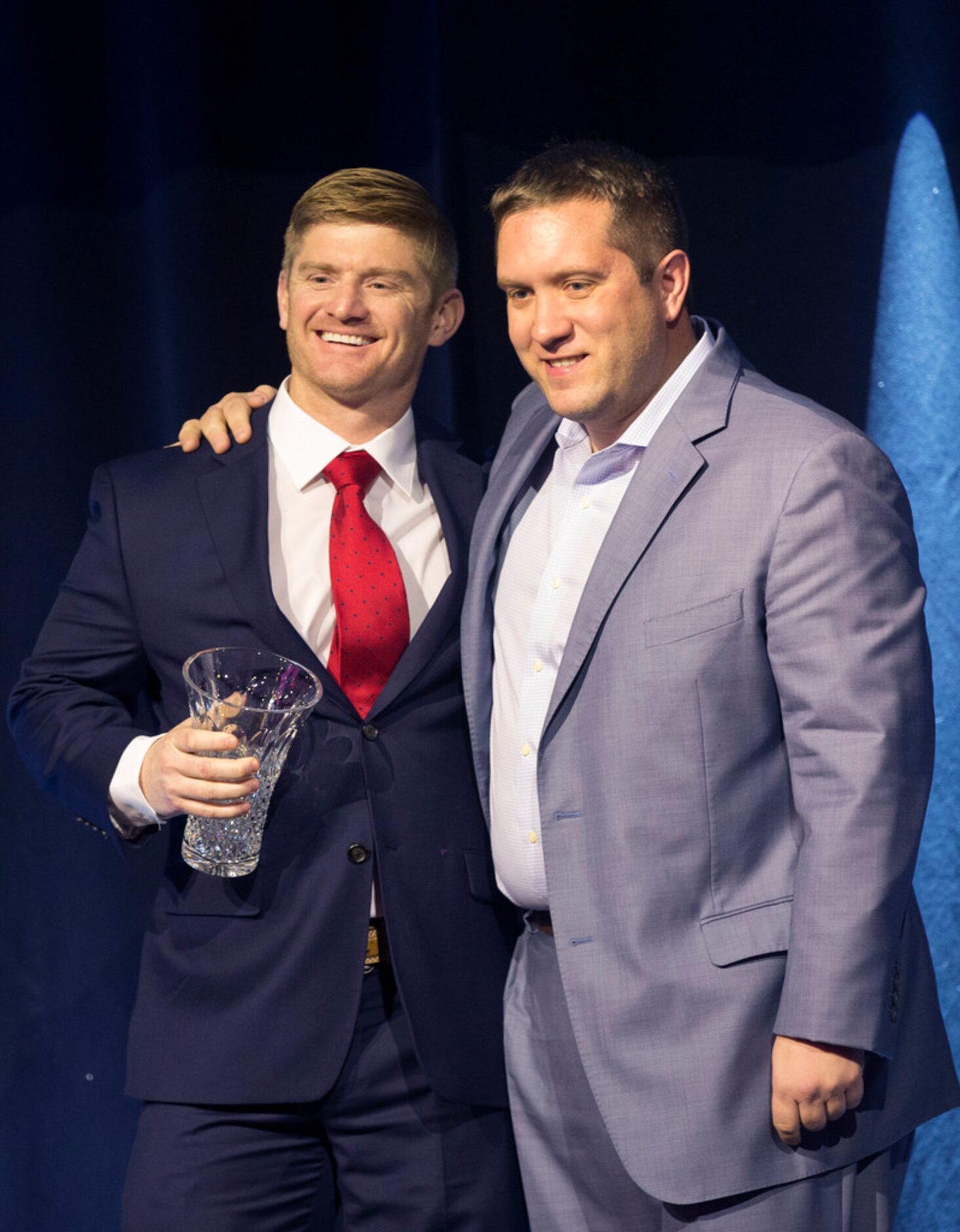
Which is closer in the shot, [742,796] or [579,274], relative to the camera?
[742,796]

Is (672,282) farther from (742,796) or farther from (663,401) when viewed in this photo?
(742,796)

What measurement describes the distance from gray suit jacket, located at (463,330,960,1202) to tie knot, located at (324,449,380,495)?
47cm

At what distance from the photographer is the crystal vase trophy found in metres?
1.79

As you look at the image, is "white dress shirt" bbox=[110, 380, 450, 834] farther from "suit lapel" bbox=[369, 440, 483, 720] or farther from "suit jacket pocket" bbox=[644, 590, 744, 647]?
"suit jacket pocket" bbox=[644, 590, 744, 647]

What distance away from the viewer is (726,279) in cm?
264

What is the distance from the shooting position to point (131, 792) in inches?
77.5

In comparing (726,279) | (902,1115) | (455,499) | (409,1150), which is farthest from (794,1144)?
(726,279)

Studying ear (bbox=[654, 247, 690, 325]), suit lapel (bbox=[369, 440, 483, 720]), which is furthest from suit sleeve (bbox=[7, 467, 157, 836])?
ear (bbox=[654, 247, 690, 325])

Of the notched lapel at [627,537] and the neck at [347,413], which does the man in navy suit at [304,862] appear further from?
the notched lapel at [627,537]

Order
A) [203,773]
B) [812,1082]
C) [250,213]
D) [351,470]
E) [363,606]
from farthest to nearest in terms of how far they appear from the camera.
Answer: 1. [250,213]
2. [351,470]
3. [363,606]
4. [203,773]
5. [812,1082]

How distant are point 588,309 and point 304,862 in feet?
2.72

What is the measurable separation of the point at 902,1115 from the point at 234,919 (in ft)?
2.93

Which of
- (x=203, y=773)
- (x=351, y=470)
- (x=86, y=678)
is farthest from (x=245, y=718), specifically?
(x=351, y=470)

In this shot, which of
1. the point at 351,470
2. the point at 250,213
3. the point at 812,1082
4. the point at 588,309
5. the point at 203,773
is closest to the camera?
the point at 812,1082
